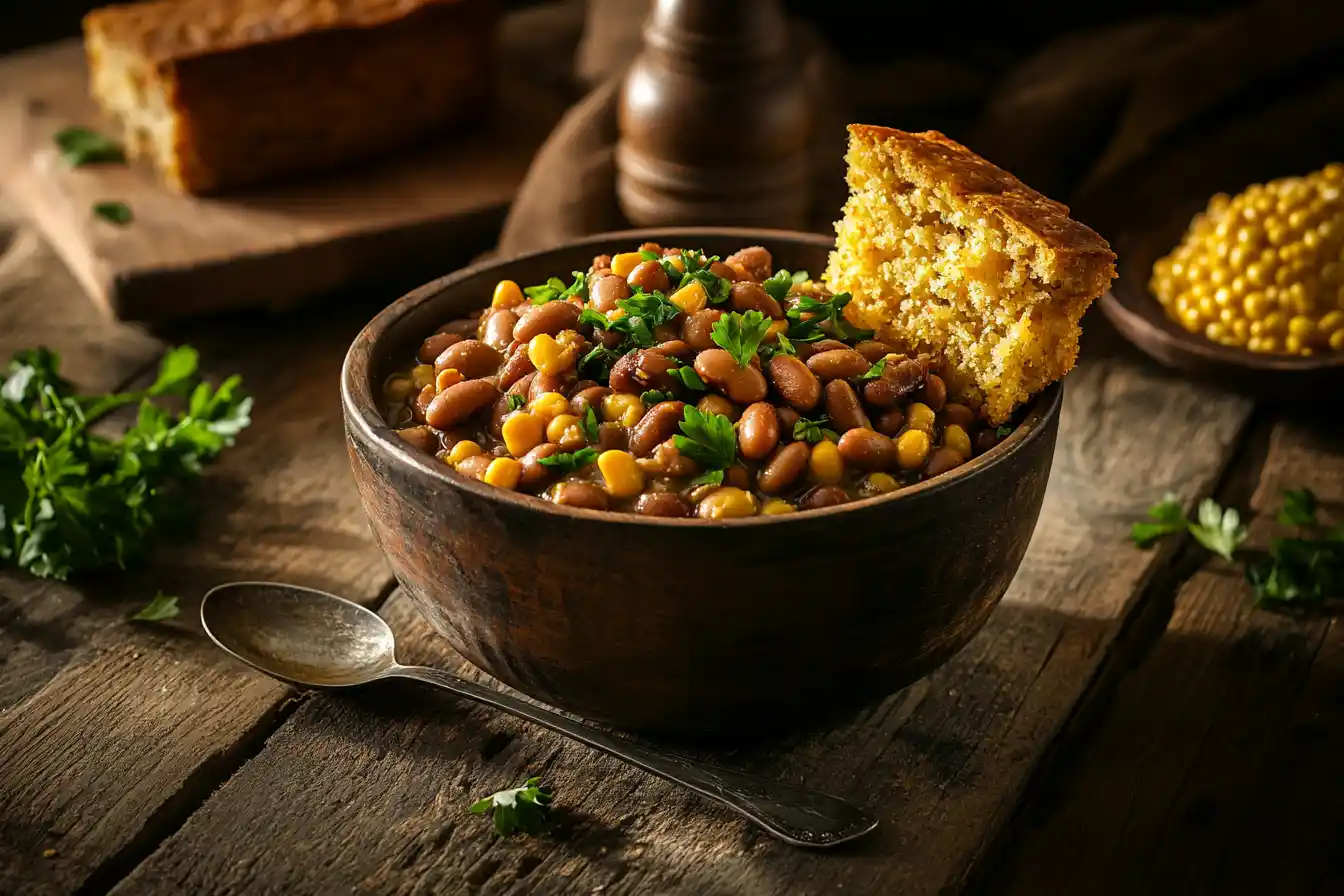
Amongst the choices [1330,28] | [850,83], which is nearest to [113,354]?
[850,83]

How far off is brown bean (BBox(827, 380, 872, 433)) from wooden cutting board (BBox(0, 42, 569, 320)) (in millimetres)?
1882

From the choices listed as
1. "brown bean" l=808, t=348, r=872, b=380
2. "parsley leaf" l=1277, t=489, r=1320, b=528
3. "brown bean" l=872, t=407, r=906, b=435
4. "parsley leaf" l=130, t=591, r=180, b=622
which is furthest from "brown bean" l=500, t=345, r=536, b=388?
"parsley leaf" l=1277, t=489, r=1320, b=528

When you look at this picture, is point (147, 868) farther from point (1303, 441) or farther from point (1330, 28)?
point (1330, 28)

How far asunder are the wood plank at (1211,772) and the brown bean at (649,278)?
0.99m

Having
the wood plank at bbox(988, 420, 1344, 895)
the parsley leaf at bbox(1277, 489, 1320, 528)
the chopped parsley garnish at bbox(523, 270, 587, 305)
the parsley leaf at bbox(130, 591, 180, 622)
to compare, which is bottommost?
the wood plank at bbox(988, 420, 1344, 895)

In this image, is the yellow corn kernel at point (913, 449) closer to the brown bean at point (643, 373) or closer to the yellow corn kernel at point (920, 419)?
the yellow corn kernel at point (920, 419)

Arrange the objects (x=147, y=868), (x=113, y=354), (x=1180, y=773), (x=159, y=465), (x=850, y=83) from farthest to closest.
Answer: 1. (x=850, y=83)
2. (x=113, y=354)
3. (x=159, y=465)
4. (x=1180, y=773)
5. (x=147, y=868)

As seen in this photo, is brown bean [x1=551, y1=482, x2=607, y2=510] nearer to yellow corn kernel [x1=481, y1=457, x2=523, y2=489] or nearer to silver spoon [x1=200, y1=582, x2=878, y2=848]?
yellow corn kernel [x1=481, y1=457, x2=523, y2=489]

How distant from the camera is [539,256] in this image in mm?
2627

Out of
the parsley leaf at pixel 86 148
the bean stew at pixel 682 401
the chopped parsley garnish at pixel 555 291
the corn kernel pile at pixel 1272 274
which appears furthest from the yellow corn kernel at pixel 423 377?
the parsley leaf at pixel 86 148

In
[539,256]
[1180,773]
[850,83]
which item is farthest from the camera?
[850,83]

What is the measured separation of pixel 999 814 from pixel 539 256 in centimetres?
124

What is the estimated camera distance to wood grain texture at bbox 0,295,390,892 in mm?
2119

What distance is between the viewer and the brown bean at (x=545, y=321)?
226cm
